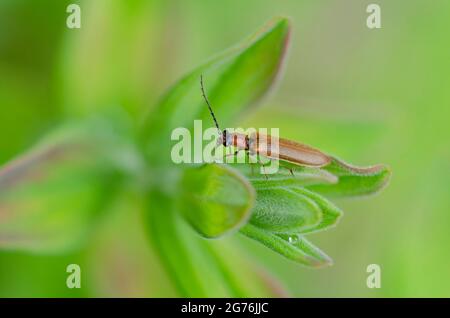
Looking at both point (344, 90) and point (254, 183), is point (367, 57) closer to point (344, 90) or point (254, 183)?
point (344, 90)

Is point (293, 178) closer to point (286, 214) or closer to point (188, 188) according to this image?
point (286, 214)

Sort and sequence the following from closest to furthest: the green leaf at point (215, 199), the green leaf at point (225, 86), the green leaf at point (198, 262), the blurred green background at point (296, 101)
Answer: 1. the green leaf at point (215, 199)
2. the green leaf at point (225, 86)
3. the green leaf at point (198, 262)
4. the blurred green background at point (296, 101)

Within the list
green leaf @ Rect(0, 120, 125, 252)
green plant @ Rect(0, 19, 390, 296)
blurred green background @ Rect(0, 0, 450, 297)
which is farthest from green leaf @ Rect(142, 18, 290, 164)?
blurred green background @ Rect(0, 0, 450, 297)

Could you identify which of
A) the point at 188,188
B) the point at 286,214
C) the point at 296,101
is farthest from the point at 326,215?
the point at 296,101

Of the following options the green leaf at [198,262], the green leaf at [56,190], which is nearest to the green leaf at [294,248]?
the green leaf at [198,262]

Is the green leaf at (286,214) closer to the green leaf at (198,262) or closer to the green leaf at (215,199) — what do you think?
the green leaf at (215,199)
